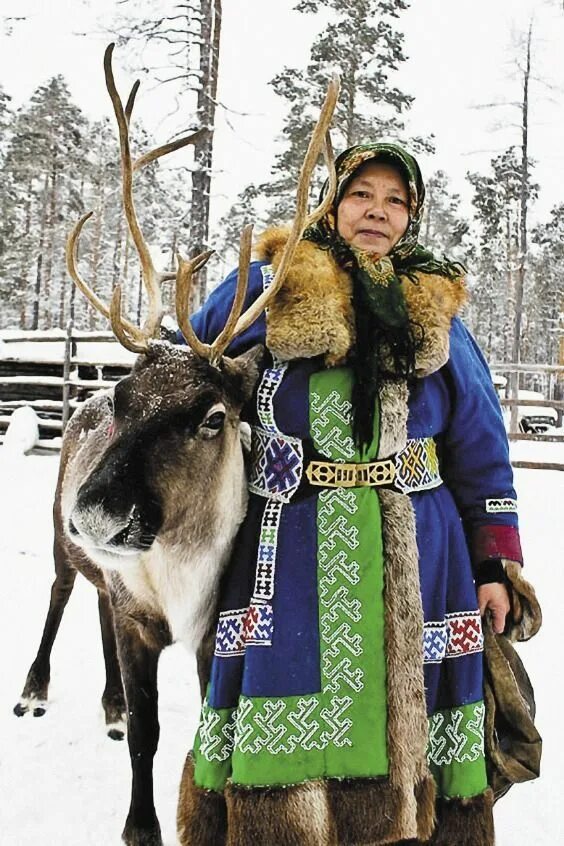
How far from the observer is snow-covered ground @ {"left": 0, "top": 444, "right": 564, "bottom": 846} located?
253 cm

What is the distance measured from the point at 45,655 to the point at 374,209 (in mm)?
2733

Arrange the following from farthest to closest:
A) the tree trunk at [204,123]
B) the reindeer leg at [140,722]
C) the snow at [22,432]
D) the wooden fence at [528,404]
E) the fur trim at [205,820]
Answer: the snow at [22,432] → the tree trunk at [204,123] → the wooden fence at [528,404] → the reindeer leg at [140,722] → the fur trim at [205,820]

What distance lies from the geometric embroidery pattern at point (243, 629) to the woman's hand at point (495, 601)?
2.05ft

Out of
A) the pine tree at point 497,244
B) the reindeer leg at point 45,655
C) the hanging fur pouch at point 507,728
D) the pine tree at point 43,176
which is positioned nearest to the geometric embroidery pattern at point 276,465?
the hanging fur pouch at point 507,728

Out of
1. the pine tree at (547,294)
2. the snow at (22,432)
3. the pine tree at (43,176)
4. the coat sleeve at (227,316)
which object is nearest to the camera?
the coat sleeve at (227,316)

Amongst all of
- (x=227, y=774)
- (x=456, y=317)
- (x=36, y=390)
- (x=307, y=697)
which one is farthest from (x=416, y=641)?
(x=36, y=390)

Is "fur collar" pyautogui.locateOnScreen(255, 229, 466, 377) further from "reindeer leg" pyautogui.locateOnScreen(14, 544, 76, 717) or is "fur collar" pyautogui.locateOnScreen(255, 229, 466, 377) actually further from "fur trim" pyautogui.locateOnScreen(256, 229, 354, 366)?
"reindeer leg" pyautogui.locateOnScreen(14, 544, 76, 717)

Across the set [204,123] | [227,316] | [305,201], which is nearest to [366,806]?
[227,316]

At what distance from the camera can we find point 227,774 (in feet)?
5.70

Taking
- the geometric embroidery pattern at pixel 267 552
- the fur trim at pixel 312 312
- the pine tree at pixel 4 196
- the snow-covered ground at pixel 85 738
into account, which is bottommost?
the snow-covered ground at pixel 85 738

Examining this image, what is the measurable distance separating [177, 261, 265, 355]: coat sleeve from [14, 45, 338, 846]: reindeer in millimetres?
86

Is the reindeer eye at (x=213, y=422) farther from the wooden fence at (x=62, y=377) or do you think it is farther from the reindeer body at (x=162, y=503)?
the wooden fence at (x=62, y=377)

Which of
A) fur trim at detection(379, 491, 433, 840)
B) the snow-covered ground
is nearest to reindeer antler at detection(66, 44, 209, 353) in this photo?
fur trim at detection(379, 491, 433, 840)

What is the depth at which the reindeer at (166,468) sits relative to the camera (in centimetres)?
168
